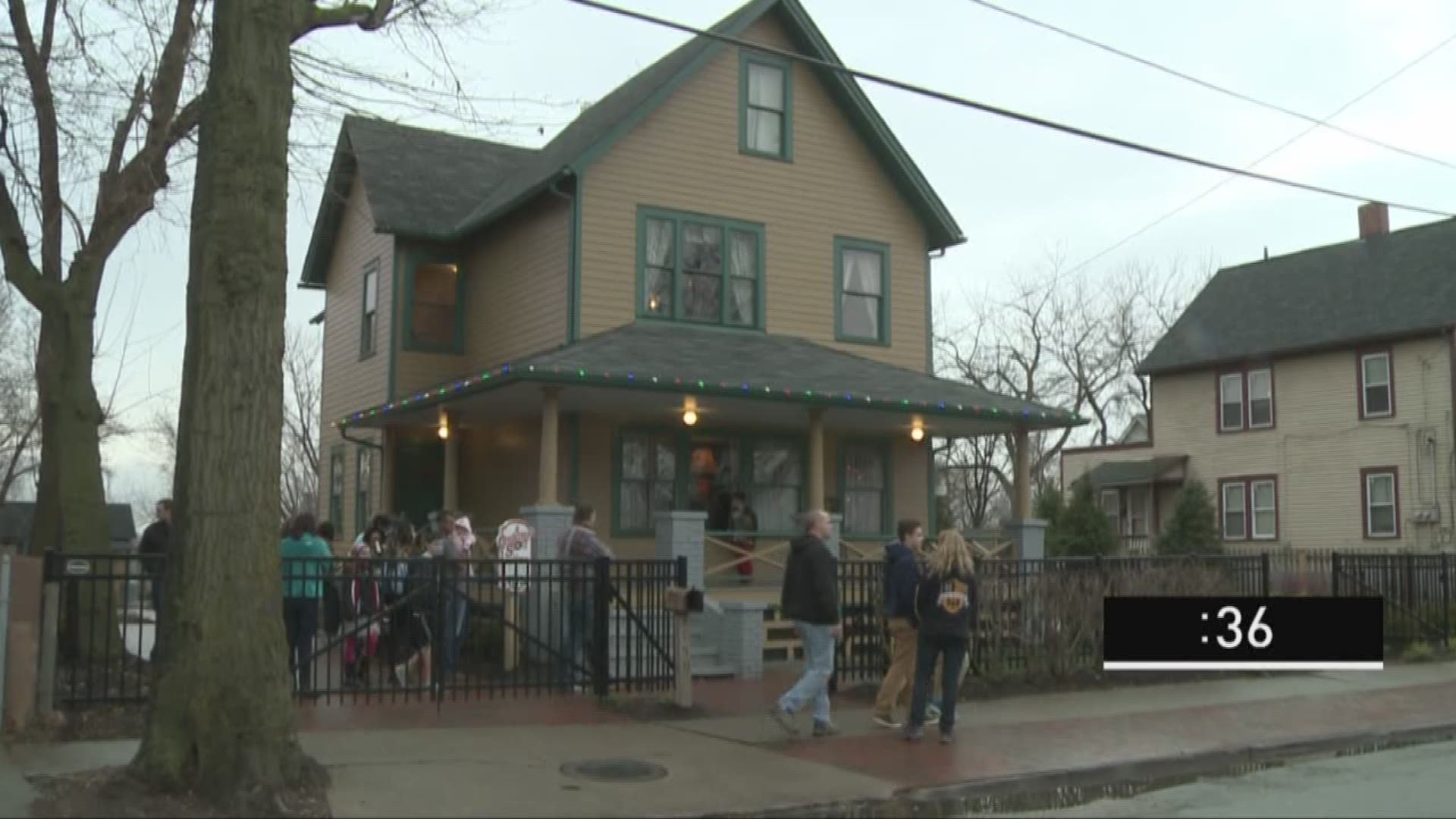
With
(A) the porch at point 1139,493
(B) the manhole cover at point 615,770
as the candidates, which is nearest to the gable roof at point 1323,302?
(A) the porch at point 1139,493

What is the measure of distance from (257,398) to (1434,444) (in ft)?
89.5

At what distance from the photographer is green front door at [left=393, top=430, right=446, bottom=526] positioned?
22203 millimetres

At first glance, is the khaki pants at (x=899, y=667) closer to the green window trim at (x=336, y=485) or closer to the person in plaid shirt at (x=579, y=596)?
the person in plaid shirt at (x=579, y=596)

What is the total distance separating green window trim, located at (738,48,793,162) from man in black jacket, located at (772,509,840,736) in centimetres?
1068

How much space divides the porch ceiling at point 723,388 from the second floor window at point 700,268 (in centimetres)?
35

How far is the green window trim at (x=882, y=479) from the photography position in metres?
20.9

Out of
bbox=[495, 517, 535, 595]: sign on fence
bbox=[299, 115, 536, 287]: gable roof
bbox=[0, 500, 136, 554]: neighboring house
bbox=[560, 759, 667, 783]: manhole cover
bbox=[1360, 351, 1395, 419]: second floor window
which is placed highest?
bbox=[299, 115, 536, 287]: gable roof

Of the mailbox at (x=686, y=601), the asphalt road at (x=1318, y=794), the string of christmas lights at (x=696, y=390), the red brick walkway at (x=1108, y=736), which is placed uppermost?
the string of christmas lights at (x=696, y=390)

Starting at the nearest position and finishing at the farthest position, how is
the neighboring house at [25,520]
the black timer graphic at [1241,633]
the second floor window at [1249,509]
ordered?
the black timer graphic at [1241,633]
the second floor window at [1249,509]
the neighboring house at [25,520]

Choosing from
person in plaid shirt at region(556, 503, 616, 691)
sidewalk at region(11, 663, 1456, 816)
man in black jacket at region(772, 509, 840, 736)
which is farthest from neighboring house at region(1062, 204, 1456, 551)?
man in black jacket at region(772, 509, 840, 736)

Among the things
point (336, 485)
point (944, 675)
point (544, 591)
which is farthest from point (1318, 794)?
point (336, 485)

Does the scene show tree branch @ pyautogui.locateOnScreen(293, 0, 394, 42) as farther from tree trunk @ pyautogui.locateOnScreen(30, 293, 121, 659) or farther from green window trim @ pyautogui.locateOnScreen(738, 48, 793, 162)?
green window trim @ pyautogui.locateOnScreen(738, 48, 793, 162)

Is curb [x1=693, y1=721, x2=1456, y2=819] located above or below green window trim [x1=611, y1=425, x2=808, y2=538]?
below

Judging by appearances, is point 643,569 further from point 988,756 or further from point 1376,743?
point 1376,743
